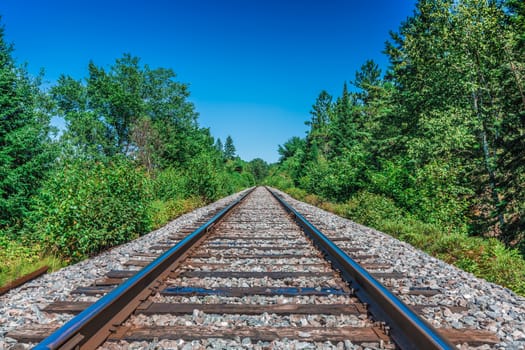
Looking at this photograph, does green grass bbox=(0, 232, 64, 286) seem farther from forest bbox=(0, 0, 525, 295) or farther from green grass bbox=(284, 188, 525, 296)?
green grass bbox=(284, 188, 525, 296)

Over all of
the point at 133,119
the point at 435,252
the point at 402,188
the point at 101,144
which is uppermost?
the point at 133,119

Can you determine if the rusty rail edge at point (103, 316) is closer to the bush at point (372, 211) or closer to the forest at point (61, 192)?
the forest at point (61, 192)

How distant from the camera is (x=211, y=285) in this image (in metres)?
3.25

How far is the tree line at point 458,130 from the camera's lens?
10.7m

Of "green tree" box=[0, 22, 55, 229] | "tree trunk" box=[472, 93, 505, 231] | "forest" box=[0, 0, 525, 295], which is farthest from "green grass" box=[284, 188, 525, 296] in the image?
"green tree" box=[0, 22, 55, 229]

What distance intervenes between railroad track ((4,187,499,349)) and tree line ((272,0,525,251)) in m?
7.35

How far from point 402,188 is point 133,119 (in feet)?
116

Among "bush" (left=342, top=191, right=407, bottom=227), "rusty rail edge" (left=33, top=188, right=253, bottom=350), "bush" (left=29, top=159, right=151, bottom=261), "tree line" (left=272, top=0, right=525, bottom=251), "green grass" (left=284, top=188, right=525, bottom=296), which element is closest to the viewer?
"rusty rail edge" (left=33, top=188, right=253, bottom=350)

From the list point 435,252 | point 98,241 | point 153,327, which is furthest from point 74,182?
point 435,252

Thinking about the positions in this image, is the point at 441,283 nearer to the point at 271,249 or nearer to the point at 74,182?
the point at 271,249

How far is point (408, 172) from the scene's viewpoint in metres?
12.4

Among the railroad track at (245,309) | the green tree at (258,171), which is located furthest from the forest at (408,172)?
the green tree at (258,171)

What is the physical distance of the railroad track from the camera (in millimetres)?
2064

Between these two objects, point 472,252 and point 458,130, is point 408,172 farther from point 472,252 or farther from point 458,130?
point 472,252
